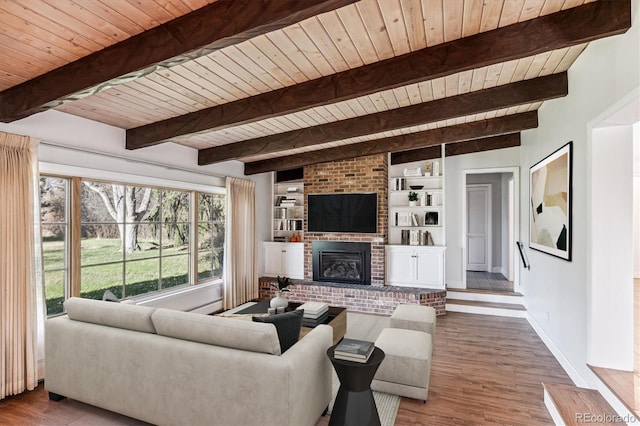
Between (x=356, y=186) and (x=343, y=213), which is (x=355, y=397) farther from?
(x=356, y=186)

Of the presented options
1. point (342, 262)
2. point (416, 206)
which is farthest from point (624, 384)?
point (342, 262)

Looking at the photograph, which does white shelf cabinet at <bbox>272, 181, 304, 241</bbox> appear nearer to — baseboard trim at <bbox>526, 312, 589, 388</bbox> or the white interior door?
the white interior door

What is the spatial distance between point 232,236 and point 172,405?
3.35m

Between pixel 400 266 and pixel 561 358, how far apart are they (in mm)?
2577

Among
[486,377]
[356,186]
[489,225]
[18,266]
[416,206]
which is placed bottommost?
[486,377]

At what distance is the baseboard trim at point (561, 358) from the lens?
2966 millimetres

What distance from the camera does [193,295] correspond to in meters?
4.89

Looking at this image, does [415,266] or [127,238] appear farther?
[415,266]

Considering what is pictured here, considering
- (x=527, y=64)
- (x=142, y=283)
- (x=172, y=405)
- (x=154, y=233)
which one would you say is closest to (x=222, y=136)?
(x=154, y=233)

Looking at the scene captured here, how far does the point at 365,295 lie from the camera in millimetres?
5477

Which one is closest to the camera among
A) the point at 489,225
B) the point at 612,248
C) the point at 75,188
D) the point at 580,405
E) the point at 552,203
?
the point at 580,405

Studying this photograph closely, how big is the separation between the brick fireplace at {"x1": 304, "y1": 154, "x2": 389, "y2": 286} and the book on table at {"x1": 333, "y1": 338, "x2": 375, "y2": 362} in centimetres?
337

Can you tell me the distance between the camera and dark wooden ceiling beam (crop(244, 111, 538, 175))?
453cm

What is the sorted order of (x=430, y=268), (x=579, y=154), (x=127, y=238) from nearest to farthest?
(x=579, y=154)
(x=127, y=238)
(x=430, y=268)
